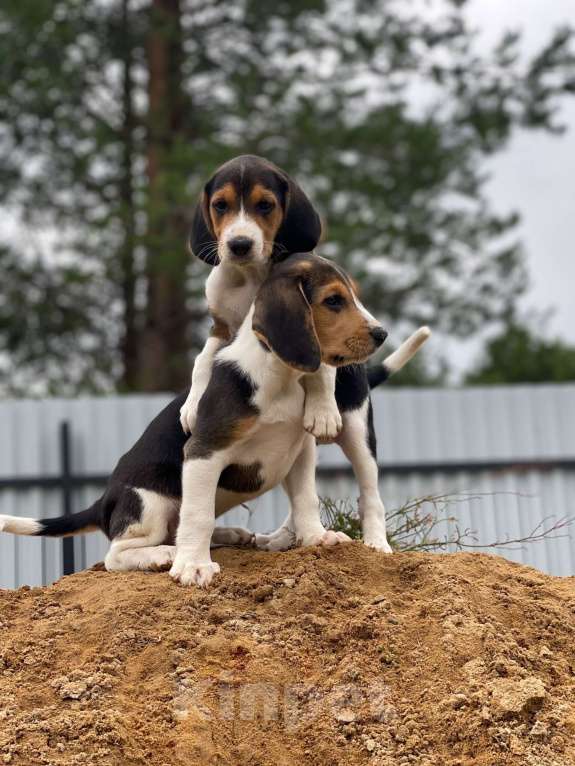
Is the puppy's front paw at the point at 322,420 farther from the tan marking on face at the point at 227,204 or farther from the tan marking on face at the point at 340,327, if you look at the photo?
the tan marking on face at the point at 227,204

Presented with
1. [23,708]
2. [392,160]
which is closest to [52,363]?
[392,160]

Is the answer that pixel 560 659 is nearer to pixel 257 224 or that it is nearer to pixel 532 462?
pixel 257 224

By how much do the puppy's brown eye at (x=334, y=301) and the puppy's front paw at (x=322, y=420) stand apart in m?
0.45

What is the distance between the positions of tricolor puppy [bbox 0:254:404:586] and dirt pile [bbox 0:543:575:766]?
0.28 m

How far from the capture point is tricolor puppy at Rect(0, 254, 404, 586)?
536 centimetres

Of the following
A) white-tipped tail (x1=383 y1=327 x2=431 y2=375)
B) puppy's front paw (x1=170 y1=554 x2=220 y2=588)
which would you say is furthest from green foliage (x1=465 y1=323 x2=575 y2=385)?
puppy's front paw (x1=170 y1=554 x2=220 y2=588)

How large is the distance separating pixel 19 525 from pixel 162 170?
13.4 m

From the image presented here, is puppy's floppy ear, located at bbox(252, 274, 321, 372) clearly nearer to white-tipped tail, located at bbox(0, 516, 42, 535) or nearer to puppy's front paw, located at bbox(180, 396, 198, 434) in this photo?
puppy's front paw, located at bbox(180, 396, 198, 434)

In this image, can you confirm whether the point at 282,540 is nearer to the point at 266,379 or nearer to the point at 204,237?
the point at 266,379

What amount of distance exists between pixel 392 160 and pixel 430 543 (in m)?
14.1

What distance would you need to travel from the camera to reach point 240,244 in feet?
18.1

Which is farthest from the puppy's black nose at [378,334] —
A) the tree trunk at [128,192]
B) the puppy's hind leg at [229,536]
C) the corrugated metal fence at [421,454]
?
the tree trunk at [128,192]

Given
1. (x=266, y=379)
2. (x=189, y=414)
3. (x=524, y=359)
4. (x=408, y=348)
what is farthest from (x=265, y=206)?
(x=524, y=359)

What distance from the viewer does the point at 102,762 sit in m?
4.33
